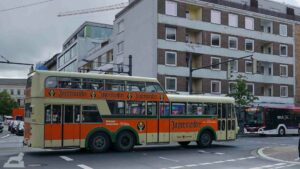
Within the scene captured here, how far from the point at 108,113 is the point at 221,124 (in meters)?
7.26

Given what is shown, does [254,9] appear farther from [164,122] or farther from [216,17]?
[164,122]

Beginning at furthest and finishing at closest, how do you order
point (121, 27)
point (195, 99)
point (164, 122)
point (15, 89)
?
point (15, 89) → point (121, 27) → point (195, 99) → point (164, 122)

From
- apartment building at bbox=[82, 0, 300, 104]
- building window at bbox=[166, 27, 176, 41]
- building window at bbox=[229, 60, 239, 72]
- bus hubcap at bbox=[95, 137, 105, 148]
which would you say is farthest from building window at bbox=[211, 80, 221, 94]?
bus hubcap at bbox=[95, 137, 105, 148]

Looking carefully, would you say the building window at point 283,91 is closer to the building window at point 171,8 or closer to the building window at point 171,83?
the building window at point 171,83

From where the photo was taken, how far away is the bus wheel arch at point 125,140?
850 inches

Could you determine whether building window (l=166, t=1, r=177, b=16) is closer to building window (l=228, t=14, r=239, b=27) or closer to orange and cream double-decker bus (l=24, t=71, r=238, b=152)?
building window (l=228, t=14, r=239, b=27)

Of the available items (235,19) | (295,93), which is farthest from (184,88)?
(295,93)

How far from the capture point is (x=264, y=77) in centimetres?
5975

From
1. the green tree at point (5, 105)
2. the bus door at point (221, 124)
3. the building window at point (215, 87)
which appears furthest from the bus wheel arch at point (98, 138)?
the green tree at point (5, 105)

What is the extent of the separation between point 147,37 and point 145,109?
98.7 feet

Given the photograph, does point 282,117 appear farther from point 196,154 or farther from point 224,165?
point 224,165

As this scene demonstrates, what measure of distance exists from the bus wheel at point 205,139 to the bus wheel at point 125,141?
14.4ft

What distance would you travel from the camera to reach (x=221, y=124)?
1011 inches

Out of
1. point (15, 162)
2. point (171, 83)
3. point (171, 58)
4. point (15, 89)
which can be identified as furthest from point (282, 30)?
point (15, 89)
